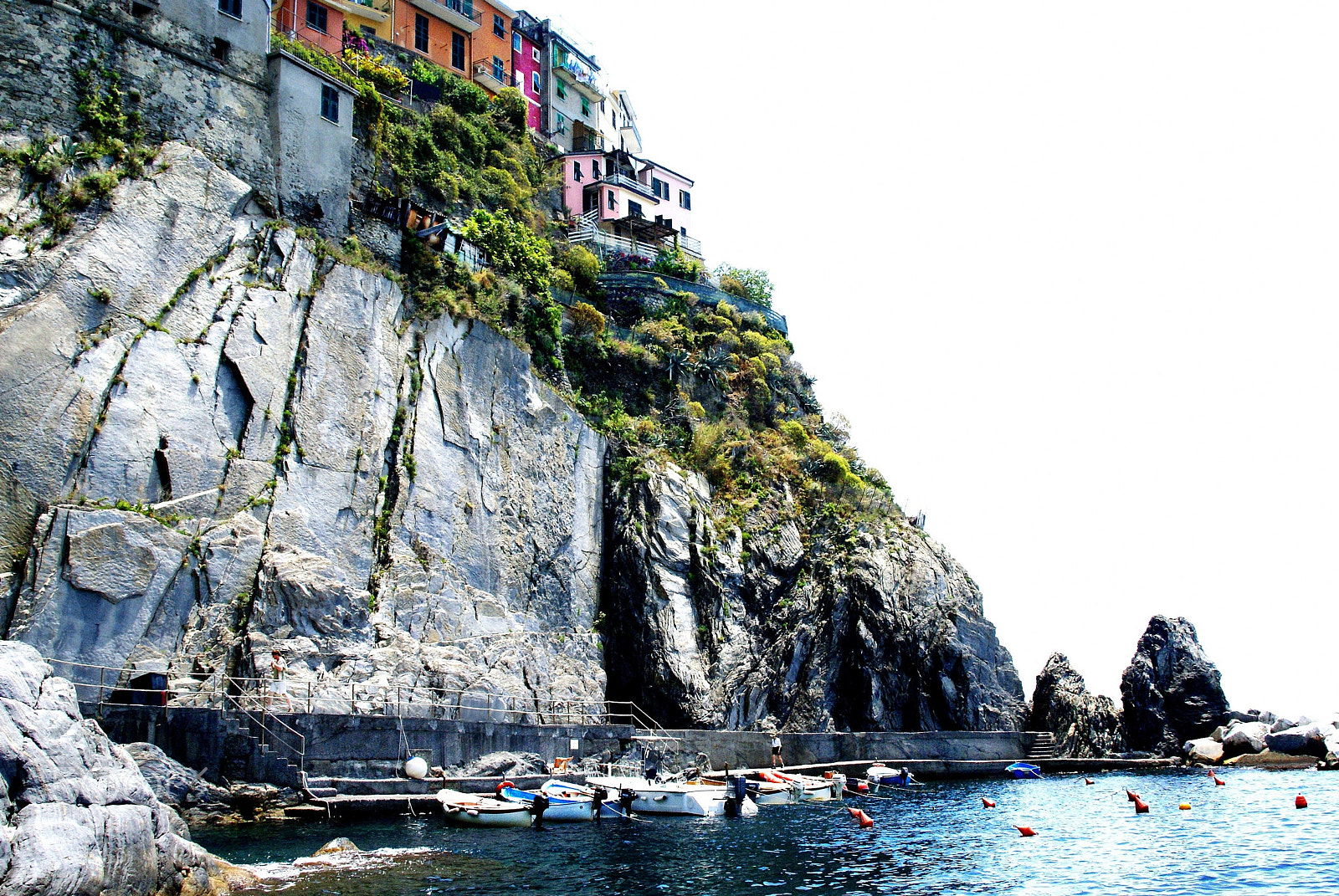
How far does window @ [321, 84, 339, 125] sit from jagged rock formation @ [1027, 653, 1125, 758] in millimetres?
46422

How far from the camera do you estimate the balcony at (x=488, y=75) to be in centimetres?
5847

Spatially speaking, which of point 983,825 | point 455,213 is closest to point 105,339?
point 455,213

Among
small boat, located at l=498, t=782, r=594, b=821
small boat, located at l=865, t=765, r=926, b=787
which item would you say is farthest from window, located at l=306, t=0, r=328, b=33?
small boat, located at l=865, t=765, r=926, b=787

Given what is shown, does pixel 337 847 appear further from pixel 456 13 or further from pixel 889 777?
pixel 456 13

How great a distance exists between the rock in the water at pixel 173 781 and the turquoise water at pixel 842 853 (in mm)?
1489

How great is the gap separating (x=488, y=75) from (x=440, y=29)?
3.50 m

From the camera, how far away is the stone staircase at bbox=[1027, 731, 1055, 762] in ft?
176

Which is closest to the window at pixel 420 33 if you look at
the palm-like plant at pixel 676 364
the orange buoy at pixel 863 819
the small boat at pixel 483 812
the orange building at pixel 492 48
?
the orange building at pixel 492 48

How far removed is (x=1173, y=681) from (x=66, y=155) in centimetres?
5961

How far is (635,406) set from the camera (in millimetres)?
50469

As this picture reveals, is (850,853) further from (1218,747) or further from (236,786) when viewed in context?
(1218,747)

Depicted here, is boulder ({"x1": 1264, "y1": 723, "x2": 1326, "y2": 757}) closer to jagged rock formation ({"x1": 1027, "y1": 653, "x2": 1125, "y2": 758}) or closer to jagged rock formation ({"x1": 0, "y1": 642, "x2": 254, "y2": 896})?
jagged rock formation ({"x1": 1027, "y1": 653, "x2": 1125, "y2": 758})

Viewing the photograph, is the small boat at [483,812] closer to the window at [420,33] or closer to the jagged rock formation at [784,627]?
the jagged rock formation at [784,627]

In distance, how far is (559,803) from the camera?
2966 cm
